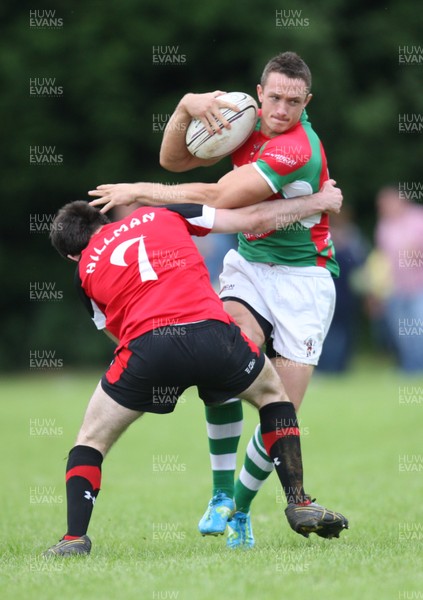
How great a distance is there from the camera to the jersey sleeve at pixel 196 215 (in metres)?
5.71

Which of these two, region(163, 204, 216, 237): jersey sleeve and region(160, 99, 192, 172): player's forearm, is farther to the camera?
region(160, 99, 192, 172): player's forearm

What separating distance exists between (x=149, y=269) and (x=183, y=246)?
0.23 m

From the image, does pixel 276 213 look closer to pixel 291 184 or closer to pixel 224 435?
pixel 291 184

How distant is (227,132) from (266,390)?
147cm

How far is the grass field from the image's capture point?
461 cm

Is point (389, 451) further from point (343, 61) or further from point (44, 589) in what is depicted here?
point (343, 61)

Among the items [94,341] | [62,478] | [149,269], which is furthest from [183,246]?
[94,341]

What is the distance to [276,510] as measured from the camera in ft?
25.9

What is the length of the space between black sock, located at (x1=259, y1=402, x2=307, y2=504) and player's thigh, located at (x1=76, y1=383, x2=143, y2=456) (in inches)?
29.7

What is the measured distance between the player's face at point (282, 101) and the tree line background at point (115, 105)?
623 inches

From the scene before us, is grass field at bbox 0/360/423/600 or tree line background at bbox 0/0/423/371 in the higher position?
tree line background at bbox 0/0/423/371

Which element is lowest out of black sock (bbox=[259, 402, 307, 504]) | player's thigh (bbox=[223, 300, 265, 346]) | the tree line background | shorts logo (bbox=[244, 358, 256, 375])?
black sock (bbox=[259, 402, 307, 504])

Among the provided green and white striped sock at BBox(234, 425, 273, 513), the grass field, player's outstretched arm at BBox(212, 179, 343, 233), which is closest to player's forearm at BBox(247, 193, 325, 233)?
player's outstretched arm at BBox(212, 179, 343, 233)

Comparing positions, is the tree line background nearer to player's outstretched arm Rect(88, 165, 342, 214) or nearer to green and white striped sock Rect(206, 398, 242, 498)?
green and white striped sock Rect(206, 398, 242, 498)
